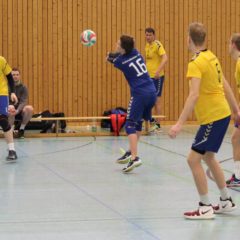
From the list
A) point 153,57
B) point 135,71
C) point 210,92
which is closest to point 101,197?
point 210,92

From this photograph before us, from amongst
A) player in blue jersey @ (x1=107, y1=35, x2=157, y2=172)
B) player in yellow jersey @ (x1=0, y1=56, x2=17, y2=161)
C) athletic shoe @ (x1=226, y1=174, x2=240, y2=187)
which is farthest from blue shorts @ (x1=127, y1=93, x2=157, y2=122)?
player in yellow jersey @ (x1=0, y1=56, x2=17, y2=161)

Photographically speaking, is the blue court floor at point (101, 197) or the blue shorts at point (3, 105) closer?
the blue court floor at point (101, 197)

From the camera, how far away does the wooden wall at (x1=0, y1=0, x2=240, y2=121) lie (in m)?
16.2

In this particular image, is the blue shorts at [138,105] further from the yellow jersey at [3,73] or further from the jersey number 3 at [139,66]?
the yellow jersey at [3,73]

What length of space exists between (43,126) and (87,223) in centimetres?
856

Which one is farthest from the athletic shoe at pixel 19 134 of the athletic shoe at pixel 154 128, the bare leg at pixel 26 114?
the athletic shoe at pixel 154 128

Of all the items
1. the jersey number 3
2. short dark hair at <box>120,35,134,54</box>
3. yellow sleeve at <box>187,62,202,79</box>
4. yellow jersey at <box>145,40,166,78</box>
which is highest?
short dark hair at <box>120,35,134,54</box>

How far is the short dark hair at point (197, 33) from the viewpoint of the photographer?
20.8 ft

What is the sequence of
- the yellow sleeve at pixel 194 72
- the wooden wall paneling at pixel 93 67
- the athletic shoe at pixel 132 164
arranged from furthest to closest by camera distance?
the wooden wall paneling at pixel 93 67 < the athletic shoe at pixel 132 164 < the yellow sleeve at pixel 194 72

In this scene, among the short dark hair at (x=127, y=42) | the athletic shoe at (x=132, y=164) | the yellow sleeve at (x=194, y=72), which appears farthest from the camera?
the athletic shoe at (x=132, y=164)

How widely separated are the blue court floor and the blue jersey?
117cm

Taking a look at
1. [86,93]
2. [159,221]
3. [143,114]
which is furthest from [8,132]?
[86,93]

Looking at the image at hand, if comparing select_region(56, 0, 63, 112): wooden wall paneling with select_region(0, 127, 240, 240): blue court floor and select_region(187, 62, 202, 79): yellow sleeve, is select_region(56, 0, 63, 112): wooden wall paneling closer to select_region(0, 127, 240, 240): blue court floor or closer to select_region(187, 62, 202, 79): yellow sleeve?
select_region(0, 127, 240, 240): blue court floor

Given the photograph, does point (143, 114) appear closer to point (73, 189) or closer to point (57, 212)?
point (73, 189)
